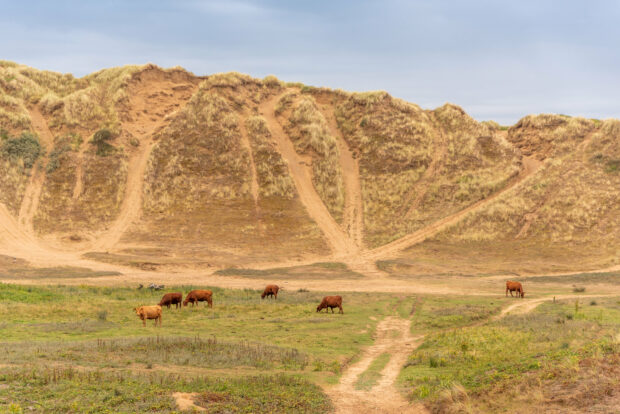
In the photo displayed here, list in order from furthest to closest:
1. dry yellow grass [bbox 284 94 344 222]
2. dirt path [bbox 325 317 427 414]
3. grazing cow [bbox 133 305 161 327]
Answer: dry yellow grass [bbox 284 94 344 222] → grazing cow [bbox 133 305 161 327] → dirt path [bbox 325 317 427 414]

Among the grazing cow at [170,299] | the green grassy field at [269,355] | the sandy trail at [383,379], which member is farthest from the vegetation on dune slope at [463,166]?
the sandy trail at [383,379]

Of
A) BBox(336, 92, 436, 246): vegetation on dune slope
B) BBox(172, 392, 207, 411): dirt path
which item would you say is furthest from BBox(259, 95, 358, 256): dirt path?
BBox(172, 392, 207, 411): dirt path

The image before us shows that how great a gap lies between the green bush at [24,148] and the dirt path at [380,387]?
66.3 meters

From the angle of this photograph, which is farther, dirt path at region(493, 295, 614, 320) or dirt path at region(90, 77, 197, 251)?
dirt path at region(90, 77, 197, 251)

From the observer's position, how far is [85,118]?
78.7 meters

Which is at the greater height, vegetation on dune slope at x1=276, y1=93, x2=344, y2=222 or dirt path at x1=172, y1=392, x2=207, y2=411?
vegetation on dune slope at x1=276, y1=93, x2=344, y2=222

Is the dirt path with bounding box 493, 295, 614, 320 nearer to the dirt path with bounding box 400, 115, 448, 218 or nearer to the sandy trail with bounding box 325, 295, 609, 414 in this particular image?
the sandy trail with bounding box 325, 295, 609, 414

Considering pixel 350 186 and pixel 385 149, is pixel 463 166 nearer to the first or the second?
pixel 385 149

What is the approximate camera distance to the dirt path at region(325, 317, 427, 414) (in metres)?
11.4

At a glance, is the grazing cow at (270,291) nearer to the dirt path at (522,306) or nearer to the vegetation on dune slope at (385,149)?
the dirt path at (522,306)

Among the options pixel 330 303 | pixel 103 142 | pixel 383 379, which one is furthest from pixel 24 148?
pixel 383 379

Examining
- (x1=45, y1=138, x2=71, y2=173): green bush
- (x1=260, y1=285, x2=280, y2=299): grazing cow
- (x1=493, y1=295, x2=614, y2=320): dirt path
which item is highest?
(x1=45, y1=138, x2=71, y2=173): green bush

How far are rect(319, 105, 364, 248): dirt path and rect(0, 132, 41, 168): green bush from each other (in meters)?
45.4

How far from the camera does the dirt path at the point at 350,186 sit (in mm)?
66000
